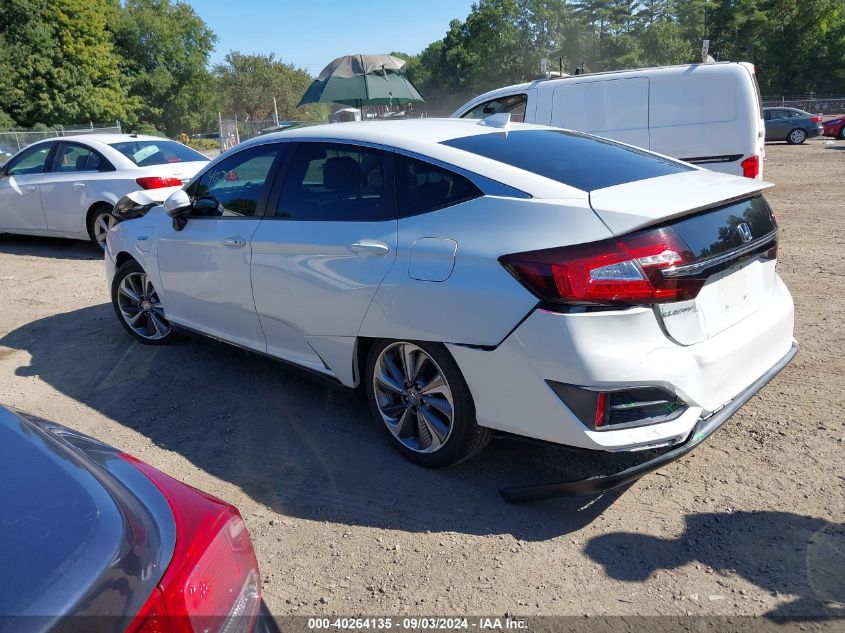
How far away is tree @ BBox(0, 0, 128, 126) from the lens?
44000mm

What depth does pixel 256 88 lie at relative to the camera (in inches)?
2758

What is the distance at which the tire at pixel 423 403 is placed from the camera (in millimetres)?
3148

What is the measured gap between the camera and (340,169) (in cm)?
382

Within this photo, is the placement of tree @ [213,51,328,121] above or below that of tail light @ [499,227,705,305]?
above

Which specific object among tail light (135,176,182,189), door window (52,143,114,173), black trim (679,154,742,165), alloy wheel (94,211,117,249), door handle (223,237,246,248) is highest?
door window (52,143,114,173)

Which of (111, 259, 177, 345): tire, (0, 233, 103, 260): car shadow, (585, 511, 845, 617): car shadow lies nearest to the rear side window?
(585, 511, 845, 617): car shadow

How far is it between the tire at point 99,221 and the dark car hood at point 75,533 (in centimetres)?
765

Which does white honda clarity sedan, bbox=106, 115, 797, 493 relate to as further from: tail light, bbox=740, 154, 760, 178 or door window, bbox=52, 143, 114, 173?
door window, bbox=52, 143, 114, 173

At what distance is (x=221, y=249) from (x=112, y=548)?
306 centimetres

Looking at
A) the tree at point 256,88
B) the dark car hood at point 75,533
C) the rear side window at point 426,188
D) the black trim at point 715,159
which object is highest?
the tree at point 256,88

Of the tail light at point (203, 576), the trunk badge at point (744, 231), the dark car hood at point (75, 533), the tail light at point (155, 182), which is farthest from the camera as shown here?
the tail light at point (155, 182)

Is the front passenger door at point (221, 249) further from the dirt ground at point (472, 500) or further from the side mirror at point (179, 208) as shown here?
the dirt ground at point (472, 500)

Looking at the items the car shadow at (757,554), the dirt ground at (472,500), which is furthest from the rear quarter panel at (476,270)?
the car shadow at (757,554)

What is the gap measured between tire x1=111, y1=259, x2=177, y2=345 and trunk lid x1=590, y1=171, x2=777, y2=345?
365cm
